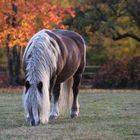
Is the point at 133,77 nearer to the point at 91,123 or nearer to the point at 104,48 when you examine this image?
the point at 104,48

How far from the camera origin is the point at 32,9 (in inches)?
901

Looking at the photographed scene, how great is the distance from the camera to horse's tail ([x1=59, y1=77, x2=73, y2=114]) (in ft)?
34.8

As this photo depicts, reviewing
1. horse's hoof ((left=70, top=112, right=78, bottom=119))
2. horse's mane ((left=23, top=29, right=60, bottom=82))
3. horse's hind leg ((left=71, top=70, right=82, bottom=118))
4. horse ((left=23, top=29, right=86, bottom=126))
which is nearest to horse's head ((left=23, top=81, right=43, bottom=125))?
horse ((left=23, top=29, right=86, bottom=126))

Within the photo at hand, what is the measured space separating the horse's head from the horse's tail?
2.14 meters

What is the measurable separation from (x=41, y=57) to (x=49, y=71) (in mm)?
297

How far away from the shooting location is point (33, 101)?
8.29 meters

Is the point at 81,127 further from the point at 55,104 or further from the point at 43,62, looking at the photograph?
the point at 55,104

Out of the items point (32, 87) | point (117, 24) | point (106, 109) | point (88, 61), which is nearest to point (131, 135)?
point (32, 87)

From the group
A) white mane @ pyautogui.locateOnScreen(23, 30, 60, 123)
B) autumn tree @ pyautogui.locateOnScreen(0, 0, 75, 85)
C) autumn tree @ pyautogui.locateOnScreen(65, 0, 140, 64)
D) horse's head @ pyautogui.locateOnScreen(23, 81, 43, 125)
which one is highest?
white mane @ pyautogui.locateOnScreen(23, 30, 60, 123)

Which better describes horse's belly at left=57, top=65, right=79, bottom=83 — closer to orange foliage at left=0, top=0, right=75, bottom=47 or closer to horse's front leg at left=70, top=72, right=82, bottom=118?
horse's front leg at left=70, top=72, right=82, bottom=118

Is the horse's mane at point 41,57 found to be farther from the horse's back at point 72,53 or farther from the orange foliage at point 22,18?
the orange foliage at point 22,18

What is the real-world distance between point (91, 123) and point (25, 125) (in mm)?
1122

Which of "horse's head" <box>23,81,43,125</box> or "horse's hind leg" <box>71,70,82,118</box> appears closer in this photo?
"horse's head" <box>23,81,43,125</box>

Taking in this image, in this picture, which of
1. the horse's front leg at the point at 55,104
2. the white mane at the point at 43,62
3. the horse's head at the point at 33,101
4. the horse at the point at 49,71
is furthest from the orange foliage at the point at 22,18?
the horse's head at the point at 33,101
